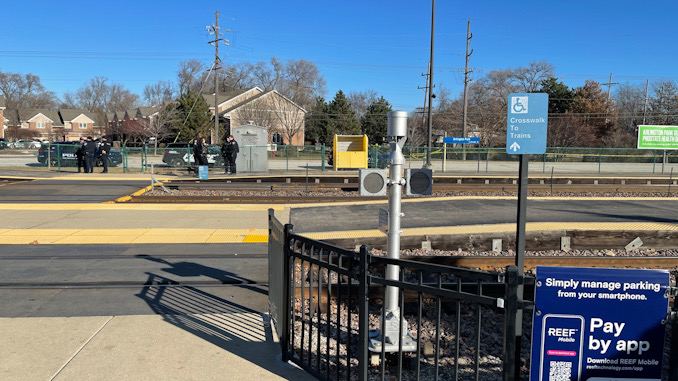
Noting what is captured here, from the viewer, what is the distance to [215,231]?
1155cm

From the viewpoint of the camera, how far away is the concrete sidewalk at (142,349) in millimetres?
4449

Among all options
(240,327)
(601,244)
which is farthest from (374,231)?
(240,327)

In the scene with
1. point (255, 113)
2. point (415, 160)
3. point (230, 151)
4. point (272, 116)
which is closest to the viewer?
point (230, 151)

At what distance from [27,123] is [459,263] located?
11413 cm

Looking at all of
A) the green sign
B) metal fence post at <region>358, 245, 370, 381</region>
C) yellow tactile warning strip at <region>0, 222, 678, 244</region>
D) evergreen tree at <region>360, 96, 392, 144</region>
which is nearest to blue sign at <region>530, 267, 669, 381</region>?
metal fence post at <region>358, 245, 370, 381</region>

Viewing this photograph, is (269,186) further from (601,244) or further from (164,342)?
(164,342)

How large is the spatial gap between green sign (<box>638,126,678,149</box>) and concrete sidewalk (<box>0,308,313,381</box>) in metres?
22.0

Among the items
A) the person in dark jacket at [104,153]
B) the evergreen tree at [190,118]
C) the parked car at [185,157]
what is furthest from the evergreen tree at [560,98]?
the person in dark jacket at [104,153]

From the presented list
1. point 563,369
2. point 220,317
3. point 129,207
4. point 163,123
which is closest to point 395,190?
point 563,369

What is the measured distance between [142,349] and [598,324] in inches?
154

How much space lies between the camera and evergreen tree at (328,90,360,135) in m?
64.8

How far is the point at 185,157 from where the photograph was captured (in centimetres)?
3078

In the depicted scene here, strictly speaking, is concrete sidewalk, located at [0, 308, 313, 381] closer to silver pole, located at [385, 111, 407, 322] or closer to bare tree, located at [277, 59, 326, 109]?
silver pole, located at [385, 111, 407, 322]

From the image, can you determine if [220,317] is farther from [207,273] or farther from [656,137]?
[656,137]
